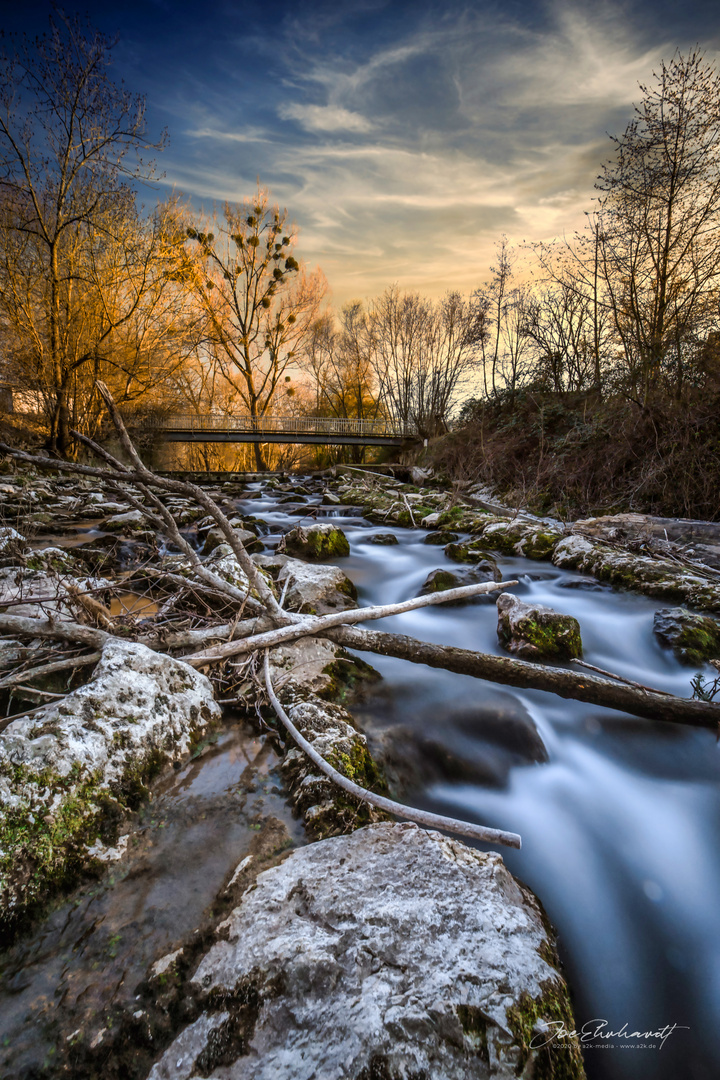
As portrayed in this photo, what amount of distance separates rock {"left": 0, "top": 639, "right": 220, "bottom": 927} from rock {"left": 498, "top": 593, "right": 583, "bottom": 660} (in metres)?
2.23

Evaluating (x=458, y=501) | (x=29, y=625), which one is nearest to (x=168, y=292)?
(x=458, y=501)

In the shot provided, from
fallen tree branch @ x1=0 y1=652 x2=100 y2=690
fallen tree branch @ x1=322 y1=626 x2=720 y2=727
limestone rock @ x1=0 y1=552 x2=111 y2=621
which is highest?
limestone rock @ x1=0 y1=552 x2=111 y2=621

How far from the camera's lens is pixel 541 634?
124 inches

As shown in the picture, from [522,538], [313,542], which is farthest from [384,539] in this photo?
[522,538]

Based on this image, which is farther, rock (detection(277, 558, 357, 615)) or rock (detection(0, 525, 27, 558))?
rock (detection(0, 525, 27, 558))

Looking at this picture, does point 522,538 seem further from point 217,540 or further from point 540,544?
point 217,540

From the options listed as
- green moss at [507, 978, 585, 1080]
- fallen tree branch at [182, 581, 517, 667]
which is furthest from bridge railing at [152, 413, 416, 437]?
green moss at [507, 978, 585, 1080]

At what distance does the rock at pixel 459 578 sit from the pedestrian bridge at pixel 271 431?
1888 cm

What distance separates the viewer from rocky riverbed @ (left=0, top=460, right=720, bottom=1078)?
95cm

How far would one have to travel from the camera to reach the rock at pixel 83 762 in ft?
4.18

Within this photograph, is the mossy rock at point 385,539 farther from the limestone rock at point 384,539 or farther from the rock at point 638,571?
the rock at point 638,571

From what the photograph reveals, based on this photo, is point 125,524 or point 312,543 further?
point 125,524

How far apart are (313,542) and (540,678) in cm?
378

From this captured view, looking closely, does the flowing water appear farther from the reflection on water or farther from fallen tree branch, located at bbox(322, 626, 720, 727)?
the reflection on water
